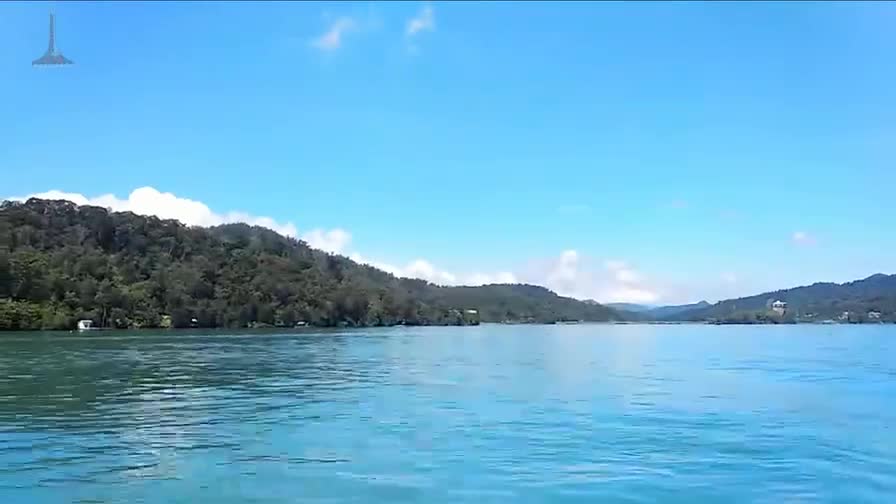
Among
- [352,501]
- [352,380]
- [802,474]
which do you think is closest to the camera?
[352,501]

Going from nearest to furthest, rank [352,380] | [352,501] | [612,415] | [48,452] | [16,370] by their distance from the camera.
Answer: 1. [352,501]
2. [48,452]
3. [612,415]
4. [352,380]
5. [16,370]

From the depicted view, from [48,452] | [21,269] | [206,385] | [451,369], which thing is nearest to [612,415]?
[48,452]

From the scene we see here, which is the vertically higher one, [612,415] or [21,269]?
[21,269]

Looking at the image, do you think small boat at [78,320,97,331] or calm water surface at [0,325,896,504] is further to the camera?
small boat at [78,320,97,331]

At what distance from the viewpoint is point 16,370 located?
2079 inches

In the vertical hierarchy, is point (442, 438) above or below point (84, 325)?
below

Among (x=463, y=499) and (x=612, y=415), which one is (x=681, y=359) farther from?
(x=463, y=499)

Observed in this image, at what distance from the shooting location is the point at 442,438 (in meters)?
26.7

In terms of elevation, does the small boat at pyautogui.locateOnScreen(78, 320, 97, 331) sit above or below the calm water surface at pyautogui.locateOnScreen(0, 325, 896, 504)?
above

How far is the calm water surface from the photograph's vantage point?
19.4m

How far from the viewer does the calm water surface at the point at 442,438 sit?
1945cm

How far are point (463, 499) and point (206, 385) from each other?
97.8 ft

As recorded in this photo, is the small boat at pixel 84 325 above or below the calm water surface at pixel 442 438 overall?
above

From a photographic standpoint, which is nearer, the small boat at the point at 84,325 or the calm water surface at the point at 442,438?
the calm water surface at the point at 442,438
